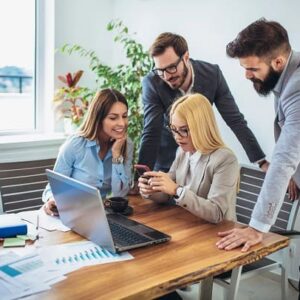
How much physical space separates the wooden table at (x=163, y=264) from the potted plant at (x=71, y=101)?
1632 mm

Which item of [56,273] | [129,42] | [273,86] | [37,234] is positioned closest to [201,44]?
[129,42]

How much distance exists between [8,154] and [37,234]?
5.58ft

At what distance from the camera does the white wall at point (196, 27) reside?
9.06 ft

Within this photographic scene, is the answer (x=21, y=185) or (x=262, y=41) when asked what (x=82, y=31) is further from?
(x=262, y=41)

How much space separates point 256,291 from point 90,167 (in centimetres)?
143

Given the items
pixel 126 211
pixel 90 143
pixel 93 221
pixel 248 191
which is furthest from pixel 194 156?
pixel 248 191

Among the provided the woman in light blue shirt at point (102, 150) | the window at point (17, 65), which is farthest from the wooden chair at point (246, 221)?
the window at point (17, 65)

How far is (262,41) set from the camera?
4.99 feet

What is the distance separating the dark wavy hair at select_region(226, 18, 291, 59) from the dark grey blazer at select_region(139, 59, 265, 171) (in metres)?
0.71

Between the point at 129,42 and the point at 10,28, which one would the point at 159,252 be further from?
the point at 10,28

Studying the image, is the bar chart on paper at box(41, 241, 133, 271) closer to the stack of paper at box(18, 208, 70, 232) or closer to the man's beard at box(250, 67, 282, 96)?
the stack of paper at box(18, 208, 70, 232)

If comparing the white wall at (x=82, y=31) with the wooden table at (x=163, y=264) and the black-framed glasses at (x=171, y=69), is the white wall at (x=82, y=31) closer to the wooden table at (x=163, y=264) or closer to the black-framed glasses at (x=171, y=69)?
the black-framed glasses at (x=171, y=69)

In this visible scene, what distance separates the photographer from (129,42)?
3.07 m

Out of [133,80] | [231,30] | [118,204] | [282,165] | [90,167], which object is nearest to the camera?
[282,165]
